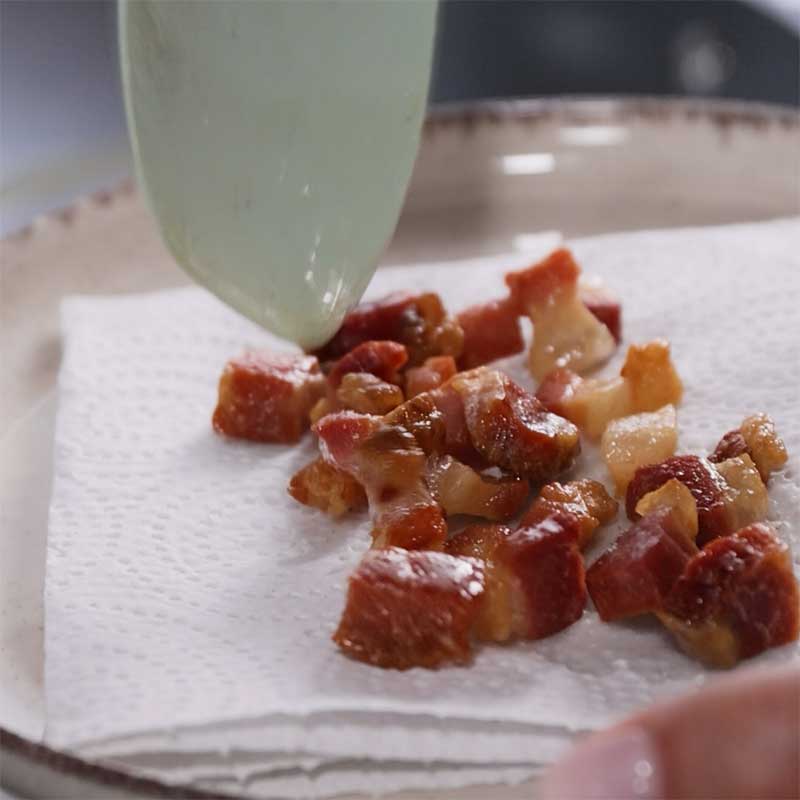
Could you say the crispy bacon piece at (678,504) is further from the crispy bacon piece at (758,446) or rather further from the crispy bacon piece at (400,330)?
the crispy bacon piece at (400,330)

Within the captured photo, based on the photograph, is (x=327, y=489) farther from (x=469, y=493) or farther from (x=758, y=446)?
(x=758, y=446)

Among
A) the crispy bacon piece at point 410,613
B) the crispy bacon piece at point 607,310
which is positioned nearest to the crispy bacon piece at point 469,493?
the crispy bacon piece at point 410,613

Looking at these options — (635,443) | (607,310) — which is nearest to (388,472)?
(635,443)

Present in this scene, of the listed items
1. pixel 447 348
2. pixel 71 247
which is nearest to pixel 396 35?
pixel 447 348

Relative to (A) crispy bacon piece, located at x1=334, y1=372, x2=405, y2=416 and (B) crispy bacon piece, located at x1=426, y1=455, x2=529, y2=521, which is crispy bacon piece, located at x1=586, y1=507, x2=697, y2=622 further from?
(A) crispy bacon piece, located at x1=334, y1=372, x2=405, y2=416

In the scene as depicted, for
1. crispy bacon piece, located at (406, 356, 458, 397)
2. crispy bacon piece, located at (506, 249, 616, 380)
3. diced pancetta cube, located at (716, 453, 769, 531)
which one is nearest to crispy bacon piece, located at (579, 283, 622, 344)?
crispy bacon piece, located at (506, 249, 616, 380)

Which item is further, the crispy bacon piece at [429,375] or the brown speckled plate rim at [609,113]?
the brown speckled plate rim at [609,113]
